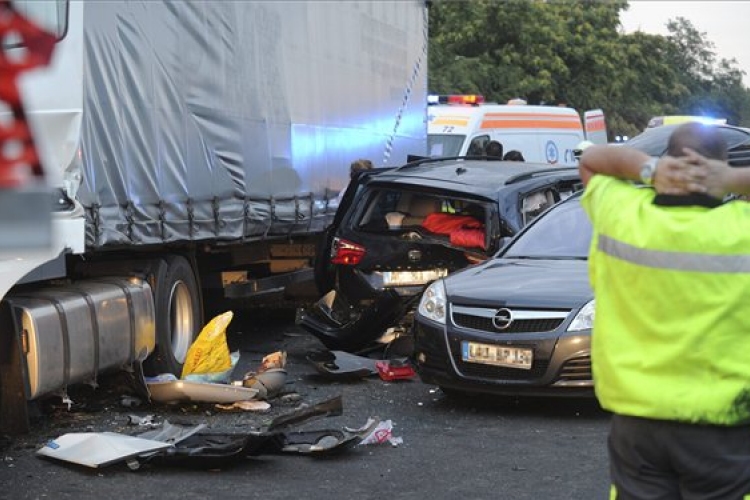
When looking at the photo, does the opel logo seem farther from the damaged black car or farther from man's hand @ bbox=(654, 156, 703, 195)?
man's hand @ bbox=(654, 156, 703, 195)

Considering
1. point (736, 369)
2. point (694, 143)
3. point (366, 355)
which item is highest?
point (694, 143)

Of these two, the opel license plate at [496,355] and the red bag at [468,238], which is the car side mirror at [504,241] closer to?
the red bag at [468,238]

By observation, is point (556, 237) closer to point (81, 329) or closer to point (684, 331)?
point (81, 329)

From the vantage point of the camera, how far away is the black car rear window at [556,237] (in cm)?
977

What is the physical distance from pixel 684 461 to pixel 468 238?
23.8 ft

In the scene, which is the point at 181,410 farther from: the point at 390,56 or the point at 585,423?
the point at 390,56

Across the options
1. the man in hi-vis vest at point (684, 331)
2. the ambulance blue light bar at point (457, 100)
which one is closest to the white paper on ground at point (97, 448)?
the man in hi-vis vest at point (684, 331)

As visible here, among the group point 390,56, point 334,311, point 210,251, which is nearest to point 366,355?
point 334,311

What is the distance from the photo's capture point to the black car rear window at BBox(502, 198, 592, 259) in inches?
384

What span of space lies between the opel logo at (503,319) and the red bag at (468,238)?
5.97 ft

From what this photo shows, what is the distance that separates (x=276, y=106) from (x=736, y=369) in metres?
8.82

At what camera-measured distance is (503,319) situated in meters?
8.76

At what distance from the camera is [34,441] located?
796 centimetres

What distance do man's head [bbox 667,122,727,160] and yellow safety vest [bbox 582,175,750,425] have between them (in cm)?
14
